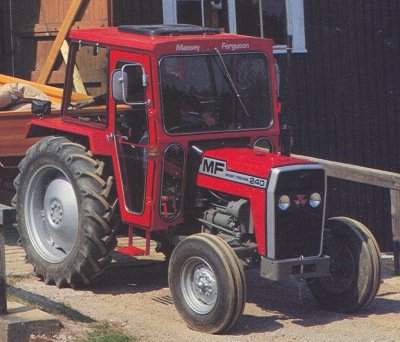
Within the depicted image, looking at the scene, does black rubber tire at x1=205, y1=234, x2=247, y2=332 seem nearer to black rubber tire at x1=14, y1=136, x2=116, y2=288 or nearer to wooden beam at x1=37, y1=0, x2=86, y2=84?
black rubber tire at x1=14, y1=136, x2=116, y2=288

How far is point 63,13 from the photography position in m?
14.1

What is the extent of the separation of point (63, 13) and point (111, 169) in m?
5.23

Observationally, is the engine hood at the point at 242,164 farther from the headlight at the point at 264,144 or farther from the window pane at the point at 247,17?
the window pane at the point at 247,17

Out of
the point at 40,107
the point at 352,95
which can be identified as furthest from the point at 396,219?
the point at 352,95

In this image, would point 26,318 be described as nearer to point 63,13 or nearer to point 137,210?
point 137,210

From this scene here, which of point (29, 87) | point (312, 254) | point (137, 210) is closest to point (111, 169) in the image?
point (137, 210)

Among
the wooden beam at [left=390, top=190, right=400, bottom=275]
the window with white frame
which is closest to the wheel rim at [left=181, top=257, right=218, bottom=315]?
the wooden beam at [left=390, top=190, right=400, bottom=275]

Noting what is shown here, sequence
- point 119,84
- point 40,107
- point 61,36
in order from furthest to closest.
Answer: point 61,36 < point 40,107 < point 119,84

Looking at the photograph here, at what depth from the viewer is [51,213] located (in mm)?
9648

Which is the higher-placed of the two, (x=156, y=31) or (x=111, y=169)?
(x=156, y=31)

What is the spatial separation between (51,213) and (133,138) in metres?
1.09

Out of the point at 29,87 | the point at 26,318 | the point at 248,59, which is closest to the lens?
the point at 26,318

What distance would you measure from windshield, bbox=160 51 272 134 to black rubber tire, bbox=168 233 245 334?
1022 mm

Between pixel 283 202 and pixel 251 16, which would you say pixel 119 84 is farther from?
pixel 251 16
